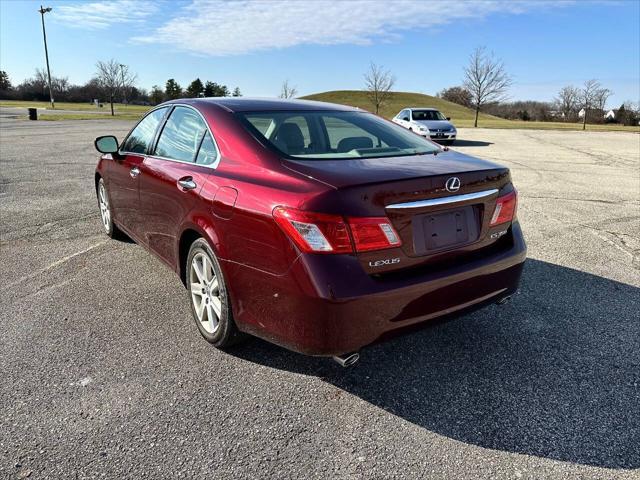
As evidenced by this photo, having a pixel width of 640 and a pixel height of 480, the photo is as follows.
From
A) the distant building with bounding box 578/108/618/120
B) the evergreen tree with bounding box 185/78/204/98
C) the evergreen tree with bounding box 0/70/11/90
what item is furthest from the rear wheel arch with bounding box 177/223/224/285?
the evergreen tree with bounding box 0/70/11/90

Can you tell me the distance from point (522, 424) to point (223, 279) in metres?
1.77

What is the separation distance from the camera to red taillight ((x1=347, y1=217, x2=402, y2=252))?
92.2 inches

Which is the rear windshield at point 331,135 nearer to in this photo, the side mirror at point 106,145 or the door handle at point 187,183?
the door handle at point 187,183

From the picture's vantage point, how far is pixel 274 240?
8.07 feet

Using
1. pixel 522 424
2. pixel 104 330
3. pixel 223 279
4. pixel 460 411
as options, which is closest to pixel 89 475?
pixel 223 279

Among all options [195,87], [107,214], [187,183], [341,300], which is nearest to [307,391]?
[341,300]

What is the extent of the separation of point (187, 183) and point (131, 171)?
1.29 meters

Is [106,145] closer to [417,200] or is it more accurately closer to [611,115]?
[417,200]

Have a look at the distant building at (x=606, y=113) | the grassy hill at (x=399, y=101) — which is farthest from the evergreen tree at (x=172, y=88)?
the distant building at (x=606, y=113)

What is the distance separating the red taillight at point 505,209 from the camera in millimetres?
2910

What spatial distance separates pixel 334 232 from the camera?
232cm

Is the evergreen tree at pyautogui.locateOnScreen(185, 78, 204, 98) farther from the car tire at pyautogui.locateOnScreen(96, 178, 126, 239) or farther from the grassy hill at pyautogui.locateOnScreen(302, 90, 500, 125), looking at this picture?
the car tire at pyautogui.locateOnScreen(96, 178, 126, 239)

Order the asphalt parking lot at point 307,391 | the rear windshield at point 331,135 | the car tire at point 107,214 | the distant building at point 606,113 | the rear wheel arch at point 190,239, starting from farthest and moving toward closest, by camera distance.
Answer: the distant building at point 606,113 < the car tire at point 107,214 < the rear windshield at point 331,135 < the rear wheel arch at point 190,239 < the asphalt parking lot at point 307,391

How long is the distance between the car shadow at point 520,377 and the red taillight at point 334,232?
0.57 metres
